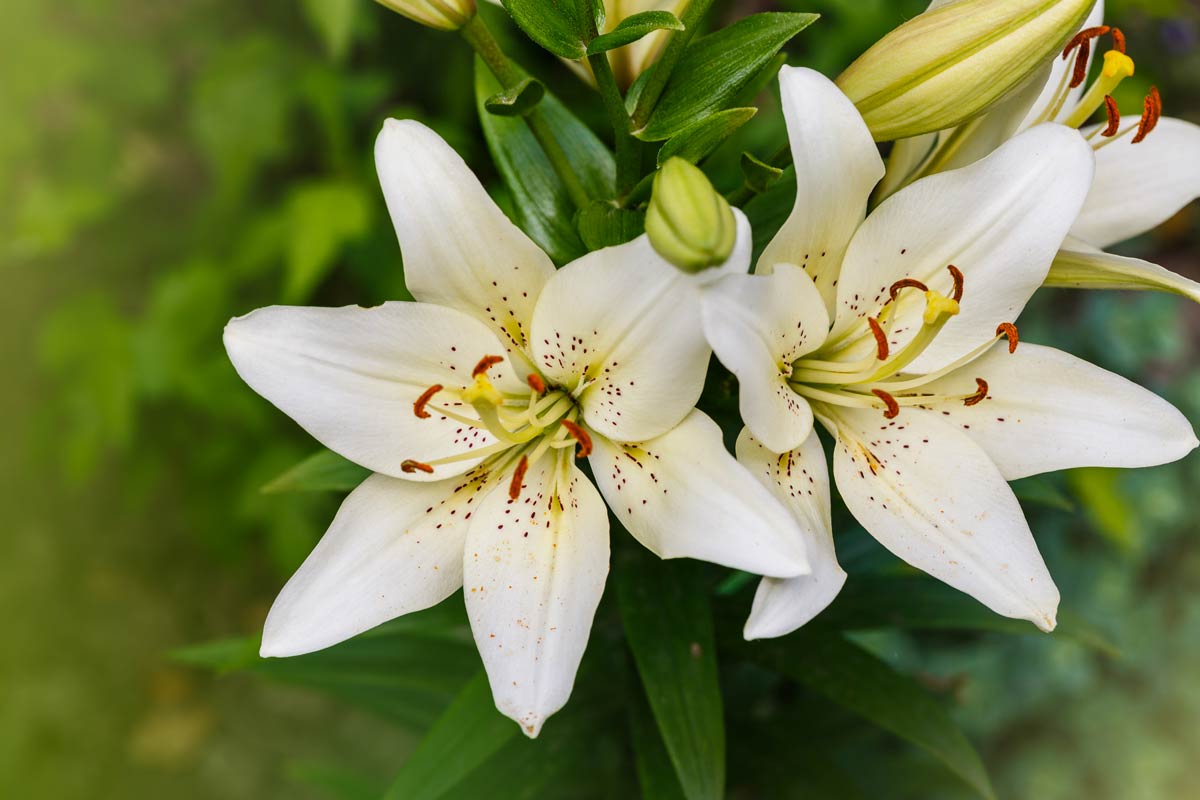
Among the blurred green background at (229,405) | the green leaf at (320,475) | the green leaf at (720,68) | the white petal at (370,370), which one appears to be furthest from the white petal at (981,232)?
the blurred green background at (229,405)

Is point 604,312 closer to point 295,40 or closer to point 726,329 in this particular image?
point 726,329

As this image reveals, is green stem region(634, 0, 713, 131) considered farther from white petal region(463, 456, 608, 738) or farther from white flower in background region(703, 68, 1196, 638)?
white petal region(463, 456, 608, 738)

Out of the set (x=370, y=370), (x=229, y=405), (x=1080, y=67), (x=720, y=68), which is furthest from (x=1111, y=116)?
(x=229, y=405)

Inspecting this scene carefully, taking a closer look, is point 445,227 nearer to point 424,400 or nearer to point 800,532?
point 424,400

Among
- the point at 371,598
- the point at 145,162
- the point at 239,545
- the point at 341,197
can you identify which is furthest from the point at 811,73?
the point at 145,162

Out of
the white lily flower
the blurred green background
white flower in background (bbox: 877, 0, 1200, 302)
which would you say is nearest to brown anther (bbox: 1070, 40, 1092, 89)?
white flower in background (bbox: 877, 0, 1200, 302)

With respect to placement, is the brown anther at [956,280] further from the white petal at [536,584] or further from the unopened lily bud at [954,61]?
the white petal at [536,584]
